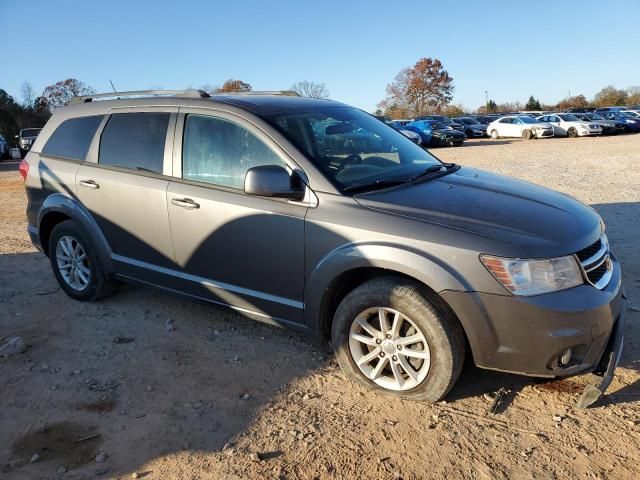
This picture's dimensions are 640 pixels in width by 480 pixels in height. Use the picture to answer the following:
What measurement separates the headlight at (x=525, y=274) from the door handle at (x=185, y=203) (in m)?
2.06

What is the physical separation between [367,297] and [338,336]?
14.9 inches

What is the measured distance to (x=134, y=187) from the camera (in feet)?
13.9

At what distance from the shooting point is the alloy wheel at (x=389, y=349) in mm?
3150

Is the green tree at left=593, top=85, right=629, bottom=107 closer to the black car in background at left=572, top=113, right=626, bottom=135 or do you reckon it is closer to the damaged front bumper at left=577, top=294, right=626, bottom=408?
the black car in background at left=572, top=113, right=626, bottom=135

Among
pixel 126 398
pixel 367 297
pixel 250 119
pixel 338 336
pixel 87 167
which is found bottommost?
pixel 126 398

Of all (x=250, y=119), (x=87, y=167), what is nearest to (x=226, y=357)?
(x=250, y=119)

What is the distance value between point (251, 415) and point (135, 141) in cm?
245

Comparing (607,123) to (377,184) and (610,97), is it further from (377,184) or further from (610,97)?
(610,97)

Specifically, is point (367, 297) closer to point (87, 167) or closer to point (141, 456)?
point (141, 456)

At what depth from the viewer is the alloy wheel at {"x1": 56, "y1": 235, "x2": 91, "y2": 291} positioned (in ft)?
16.1

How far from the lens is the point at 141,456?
2883mm

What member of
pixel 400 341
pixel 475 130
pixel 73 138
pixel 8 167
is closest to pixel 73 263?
pixel 73 138

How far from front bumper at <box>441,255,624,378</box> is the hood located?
269 mm

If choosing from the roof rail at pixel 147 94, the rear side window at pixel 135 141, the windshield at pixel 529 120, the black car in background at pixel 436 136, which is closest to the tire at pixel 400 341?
the rear side window at pixel 135 141
